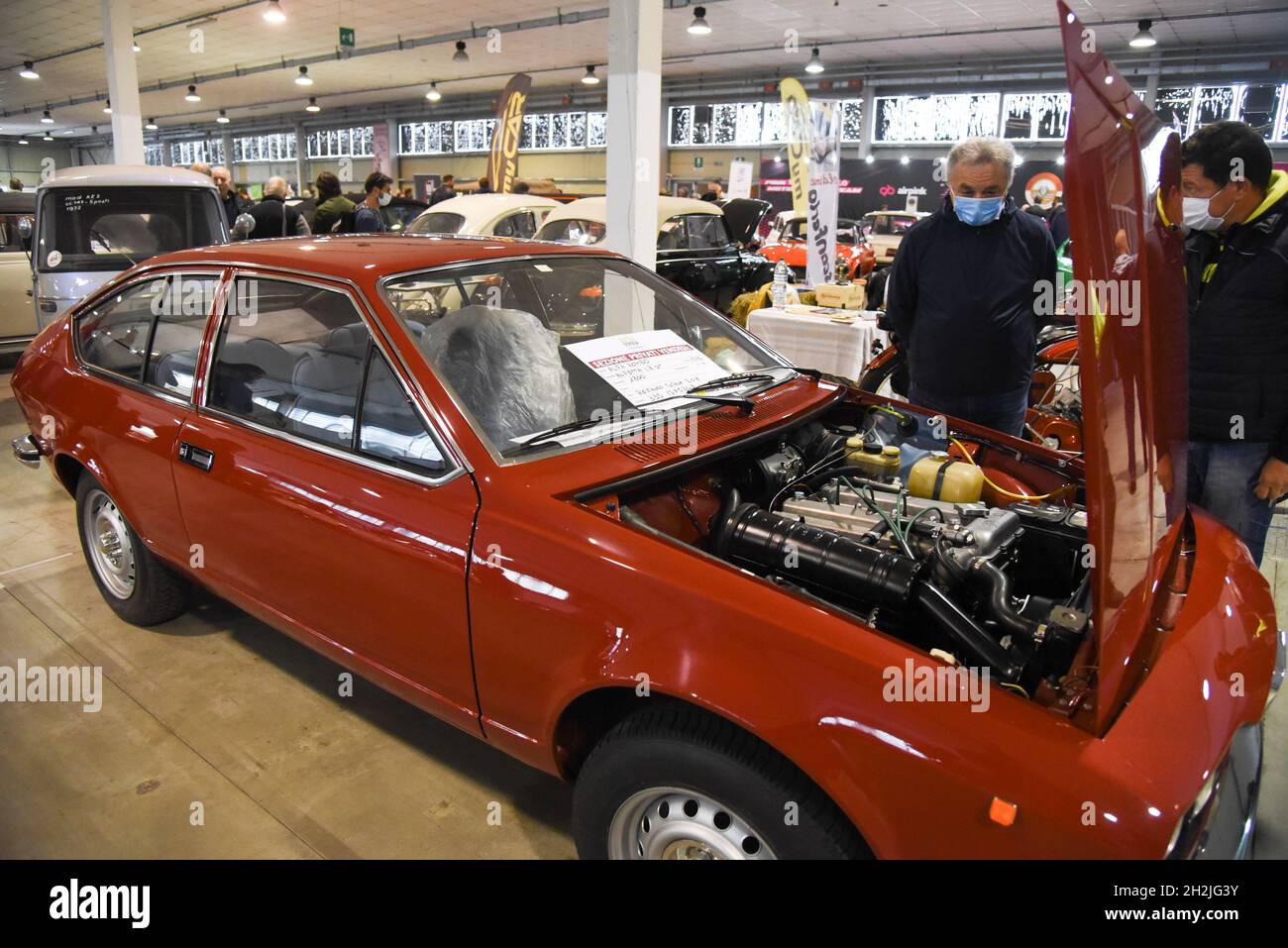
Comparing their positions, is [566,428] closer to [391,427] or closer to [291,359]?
[391,427]

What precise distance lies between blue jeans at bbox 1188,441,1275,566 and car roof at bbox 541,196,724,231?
706cm

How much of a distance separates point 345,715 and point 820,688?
1917 millimetres

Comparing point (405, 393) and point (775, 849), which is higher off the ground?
point (405, 393)

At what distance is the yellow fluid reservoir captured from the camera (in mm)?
2293

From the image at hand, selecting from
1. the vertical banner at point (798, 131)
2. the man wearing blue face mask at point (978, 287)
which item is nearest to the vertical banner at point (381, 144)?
the vertical banner at point (798, 131)

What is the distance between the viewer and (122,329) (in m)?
3.04

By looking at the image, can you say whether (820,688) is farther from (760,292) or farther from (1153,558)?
(760,292)

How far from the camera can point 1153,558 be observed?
171 cm

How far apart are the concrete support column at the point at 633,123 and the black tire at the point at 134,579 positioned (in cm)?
376

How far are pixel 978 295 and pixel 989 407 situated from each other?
0.45 meters

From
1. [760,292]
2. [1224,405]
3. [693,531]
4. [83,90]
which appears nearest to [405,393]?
[693,531]

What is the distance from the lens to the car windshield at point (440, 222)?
9.36 metres

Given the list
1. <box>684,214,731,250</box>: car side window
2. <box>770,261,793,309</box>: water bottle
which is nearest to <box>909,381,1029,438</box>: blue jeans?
<box>770,261,793,309</box>: water bottle

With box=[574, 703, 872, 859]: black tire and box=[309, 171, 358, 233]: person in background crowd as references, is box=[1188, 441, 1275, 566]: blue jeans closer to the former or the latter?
box=[574, 703, 872, 859]: black tire
